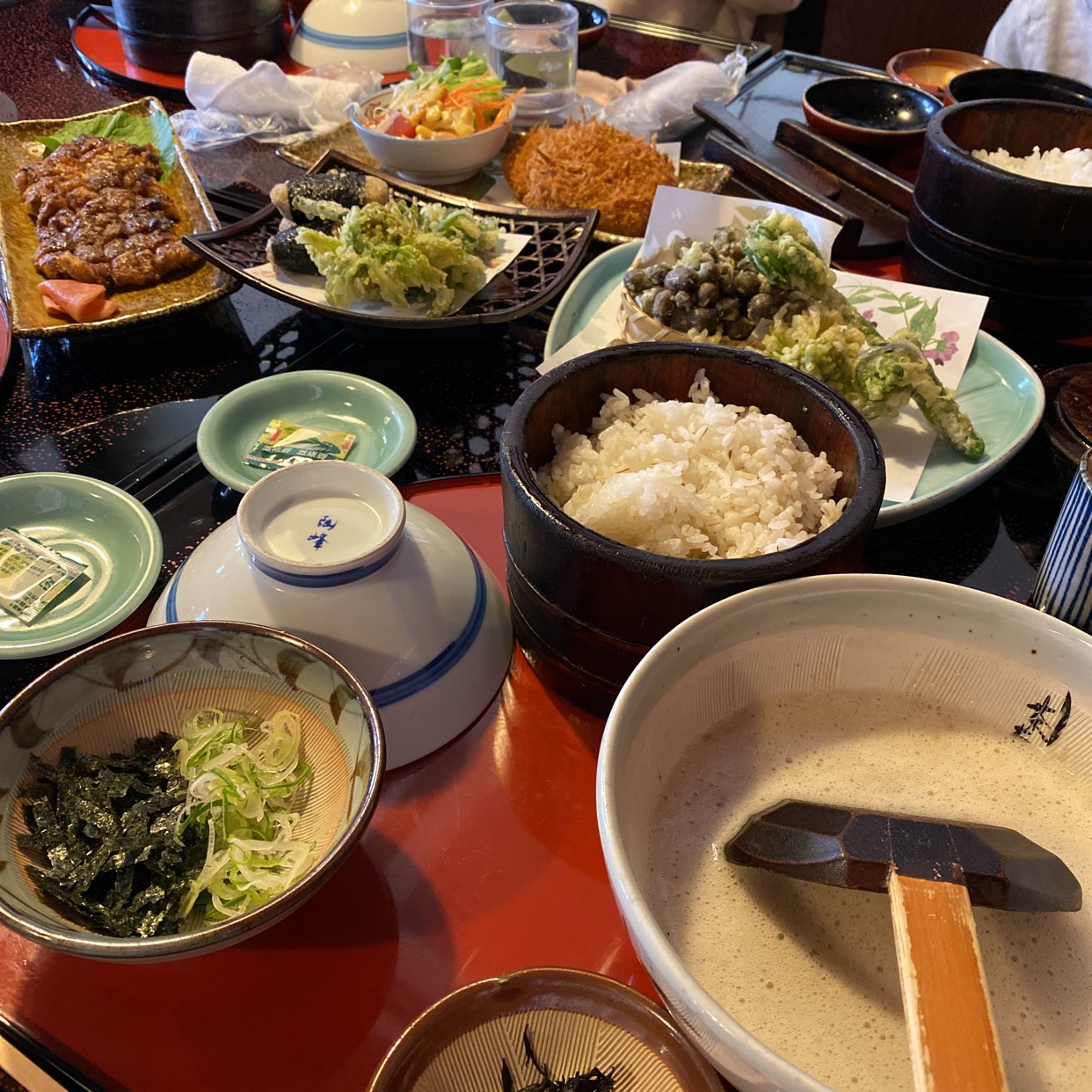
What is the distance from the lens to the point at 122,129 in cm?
293

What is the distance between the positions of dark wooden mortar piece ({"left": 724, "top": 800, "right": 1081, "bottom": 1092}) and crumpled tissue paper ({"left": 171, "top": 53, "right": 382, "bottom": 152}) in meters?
2.78

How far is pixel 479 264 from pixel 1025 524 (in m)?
1.29

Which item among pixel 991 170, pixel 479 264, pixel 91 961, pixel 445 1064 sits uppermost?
pixel 991 170

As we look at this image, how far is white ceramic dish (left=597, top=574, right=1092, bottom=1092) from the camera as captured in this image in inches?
32.5

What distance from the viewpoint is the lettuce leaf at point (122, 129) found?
2.82 m

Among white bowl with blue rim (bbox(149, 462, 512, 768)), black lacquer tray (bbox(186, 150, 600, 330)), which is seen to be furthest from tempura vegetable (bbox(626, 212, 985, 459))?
white bowl with blue rim (bbox(149, 462, 512, 768))

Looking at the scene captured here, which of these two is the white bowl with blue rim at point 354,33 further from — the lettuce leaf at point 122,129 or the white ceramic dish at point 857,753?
the white ceramic dish at point 857,753

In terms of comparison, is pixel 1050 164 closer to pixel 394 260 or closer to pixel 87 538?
pixel 394 260

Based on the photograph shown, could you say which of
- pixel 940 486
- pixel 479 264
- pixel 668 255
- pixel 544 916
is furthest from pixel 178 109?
pixel 544 916

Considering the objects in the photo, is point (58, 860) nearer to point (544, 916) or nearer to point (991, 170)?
point (544, 916)

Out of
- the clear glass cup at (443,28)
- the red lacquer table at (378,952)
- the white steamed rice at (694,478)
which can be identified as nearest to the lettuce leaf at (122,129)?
the clear glass cup at (443,28)

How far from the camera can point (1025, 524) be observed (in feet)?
5.59

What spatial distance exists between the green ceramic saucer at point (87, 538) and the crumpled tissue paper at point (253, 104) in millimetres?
1808

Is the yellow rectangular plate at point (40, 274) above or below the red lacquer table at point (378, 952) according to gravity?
above
